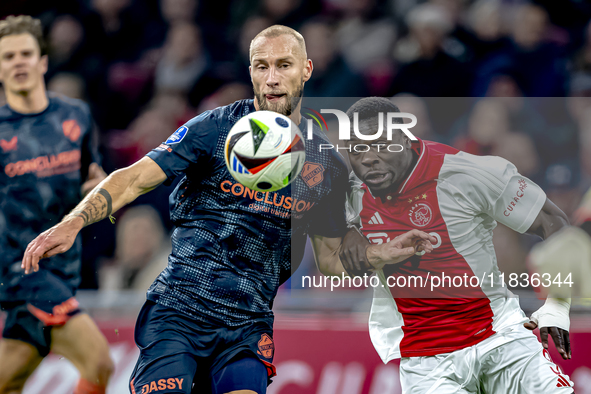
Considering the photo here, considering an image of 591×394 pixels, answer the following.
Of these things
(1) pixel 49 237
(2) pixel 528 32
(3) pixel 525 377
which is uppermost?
(2) pixel 528 32

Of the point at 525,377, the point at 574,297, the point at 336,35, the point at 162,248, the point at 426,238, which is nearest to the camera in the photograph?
the point at 525,377

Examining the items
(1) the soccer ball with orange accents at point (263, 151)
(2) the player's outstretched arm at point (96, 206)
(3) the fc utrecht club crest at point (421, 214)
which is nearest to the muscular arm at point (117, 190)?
(2) the player's outstretched arm at point (96, 206)

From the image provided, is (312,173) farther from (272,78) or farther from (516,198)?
(516,198)

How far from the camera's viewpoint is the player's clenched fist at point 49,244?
8.43 feet

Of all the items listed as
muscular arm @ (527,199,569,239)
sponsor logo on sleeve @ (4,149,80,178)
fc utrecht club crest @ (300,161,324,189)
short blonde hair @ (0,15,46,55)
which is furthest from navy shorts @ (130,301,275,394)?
short blonde hair @ (0,15,46,55)

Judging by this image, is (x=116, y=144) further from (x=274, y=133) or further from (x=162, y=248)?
(x=274, y=133)

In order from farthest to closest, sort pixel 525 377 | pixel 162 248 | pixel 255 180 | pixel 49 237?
1. pixel 162 248
2. pixel 525 377
3. pixel 255 180
4. pixel 49 237

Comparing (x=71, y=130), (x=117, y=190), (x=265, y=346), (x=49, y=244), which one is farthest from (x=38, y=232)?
(x=265, y=346)

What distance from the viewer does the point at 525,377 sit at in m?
3.24

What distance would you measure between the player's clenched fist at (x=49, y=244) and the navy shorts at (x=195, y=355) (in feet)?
2.32

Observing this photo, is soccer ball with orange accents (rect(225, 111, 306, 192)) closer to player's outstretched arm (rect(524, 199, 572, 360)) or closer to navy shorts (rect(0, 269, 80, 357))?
player's outstretched arm (rect(524, 199, 572, 360))

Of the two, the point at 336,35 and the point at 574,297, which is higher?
the point at 336,35

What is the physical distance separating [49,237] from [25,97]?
2.50 m

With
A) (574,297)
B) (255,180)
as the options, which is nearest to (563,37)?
(574,297)
